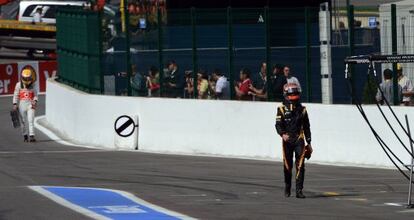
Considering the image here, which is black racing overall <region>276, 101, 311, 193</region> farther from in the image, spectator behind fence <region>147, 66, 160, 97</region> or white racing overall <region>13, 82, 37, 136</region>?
white racing overall <region>13, 82, 37, 136</region>

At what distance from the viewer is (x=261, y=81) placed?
22.7 metres

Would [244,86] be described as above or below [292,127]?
above

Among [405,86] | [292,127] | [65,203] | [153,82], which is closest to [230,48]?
[153,82]

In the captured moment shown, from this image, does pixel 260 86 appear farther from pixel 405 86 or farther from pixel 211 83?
pixel 405 86

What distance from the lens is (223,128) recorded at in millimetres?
22672

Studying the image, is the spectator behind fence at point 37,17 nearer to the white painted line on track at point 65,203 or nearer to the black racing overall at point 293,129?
the white painted line on track at point 65,203

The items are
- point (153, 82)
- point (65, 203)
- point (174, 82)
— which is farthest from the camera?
point (153, 82)

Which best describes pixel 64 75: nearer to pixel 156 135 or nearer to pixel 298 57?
pixel 156 135

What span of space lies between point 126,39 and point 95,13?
1.51 meters

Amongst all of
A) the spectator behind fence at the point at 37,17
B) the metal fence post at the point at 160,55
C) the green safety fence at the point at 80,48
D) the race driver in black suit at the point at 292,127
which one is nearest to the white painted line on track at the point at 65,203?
the race driver in black suit at the point at 292,127

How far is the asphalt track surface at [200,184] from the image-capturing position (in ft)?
44.7

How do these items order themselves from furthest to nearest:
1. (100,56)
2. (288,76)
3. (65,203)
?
1. (100,56)
2. (288,76)
3. (65,203)

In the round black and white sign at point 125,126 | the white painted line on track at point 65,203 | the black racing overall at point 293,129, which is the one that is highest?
the black racing overall at point 293,129

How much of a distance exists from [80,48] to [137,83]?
320 centimetres
